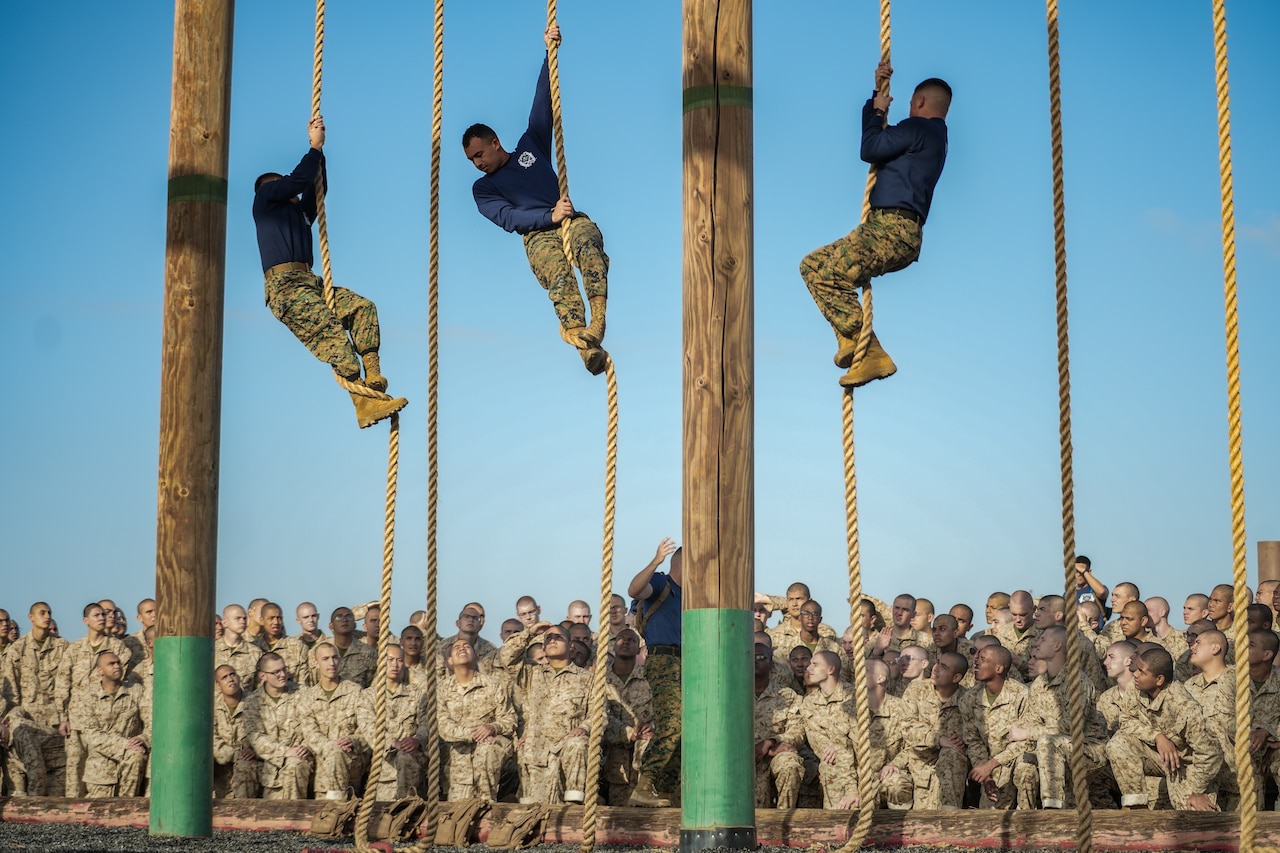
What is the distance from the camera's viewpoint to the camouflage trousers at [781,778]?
9.20 m

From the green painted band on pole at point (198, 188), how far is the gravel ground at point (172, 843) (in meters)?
3.13

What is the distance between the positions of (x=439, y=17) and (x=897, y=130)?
215 centimetres

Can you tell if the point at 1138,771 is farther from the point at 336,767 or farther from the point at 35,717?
the point at 35,717

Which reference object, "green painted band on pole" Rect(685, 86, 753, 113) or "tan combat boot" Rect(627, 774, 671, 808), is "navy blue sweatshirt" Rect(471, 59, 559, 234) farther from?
"tan combat boot" Rect(627, 774, 671, 808)

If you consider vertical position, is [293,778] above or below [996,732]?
below

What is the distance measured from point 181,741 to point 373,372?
198cm

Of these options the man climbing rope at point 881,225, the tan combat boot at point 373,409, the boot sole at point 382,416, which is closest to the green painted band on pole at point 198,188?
the tan combat boot at point 373,409

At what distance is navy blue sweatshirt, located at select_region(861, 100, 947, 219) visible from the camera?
22.1 ft

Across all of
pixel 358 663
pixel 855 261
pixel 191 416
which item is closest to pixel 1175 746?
pixel 855 261

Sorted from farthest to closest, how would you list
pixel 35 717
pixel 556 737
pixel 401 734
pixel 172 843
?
1. pixel 35 717
2. pixel 401 734
3. pixel 556 737
4. pixel 172 843

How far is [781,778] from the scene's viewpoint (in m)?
9.22

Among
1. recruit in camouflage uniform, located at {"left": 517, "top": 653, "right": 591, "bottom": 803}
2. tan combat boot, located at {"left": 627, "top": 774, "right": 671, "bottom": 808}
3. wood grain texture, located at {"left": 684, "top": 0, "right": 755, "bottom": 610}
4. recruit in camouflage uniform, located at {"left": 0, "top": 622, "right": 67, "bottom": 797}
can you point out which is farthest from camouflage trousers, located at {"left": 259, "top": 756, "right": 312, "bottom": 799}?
wood grain texture, located at {"left": 684, "top": 0, "right": 755, "bottom": 610}

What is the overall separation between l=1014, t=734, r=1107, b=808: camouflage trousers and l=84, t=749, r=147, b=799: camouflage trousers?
5995 mm

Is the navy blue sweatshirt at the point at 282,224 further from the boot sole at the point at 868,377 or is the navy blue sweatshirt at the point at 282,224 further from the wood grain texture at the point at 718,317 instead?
the boot sole at the point at 868,377
